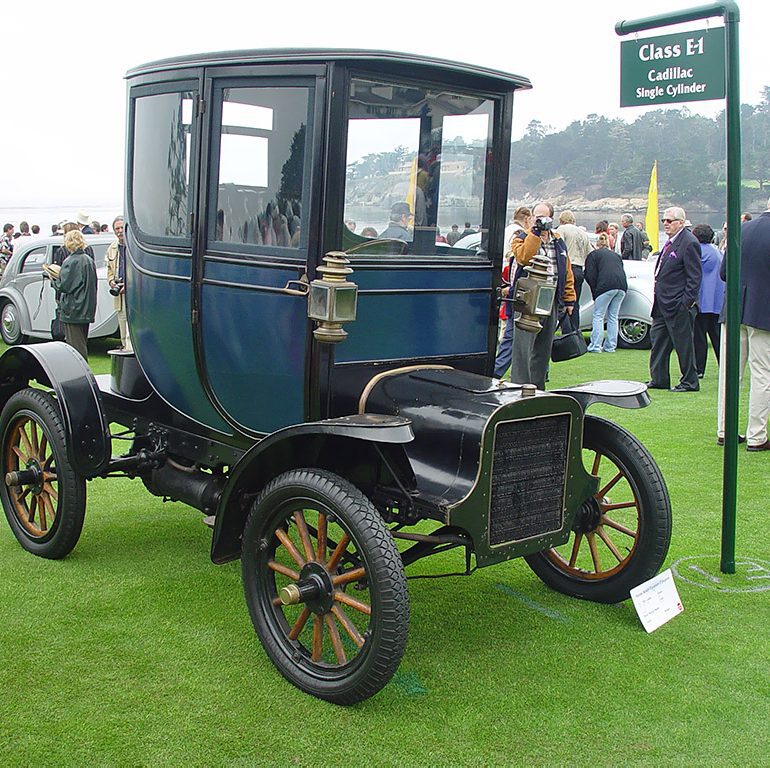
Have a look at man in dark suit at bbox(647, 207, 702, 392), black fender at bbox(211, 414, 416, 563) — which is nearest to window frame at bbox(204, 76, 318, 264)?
black fender at bbox(211, 414, 416, 563)

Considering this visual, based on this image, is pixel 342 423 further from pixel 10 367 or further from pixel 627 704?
pixel 10 367

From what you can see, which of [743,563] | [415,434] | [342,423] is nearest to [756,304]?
[743,563]

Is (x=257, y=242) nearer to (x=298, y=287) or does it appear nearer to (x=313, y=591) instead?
(x=298, y=287)

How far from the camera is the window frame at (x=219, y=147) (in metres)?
3.53

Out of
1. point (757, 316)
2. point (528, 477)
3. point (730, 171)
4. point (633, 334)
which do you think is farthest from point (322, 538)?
point (633, 334)

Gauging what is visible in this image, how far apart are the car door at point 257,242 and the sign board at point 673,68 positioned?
4.98 ft

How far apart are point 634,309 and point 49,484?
9493 millimetres

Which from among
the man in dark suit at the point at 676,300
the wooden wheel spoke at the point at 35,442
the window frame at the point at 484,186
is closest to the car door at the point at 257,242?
the window frame at the point at 484,186

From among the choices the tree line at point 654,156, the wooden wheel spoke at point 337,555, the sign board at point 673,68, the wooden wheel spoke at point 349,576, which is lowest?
the wooden wheel spoke at point 349,576

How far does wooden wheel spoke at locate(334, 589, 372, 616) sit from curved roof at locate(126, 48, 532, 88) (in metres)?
1.85

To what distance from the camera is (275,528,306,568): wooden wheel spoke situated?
3387 millimetres

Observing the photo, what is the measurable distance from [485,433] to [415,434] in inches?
13.6

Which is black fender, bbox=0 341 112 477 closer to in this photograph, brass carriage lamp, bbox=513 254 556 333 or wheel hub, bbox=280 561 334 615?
wheel hub, bbox=280 561 334 615

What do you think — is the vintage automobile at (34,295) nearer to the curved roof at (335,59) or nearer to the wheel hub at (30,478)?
the wheel hub at (30,478)
